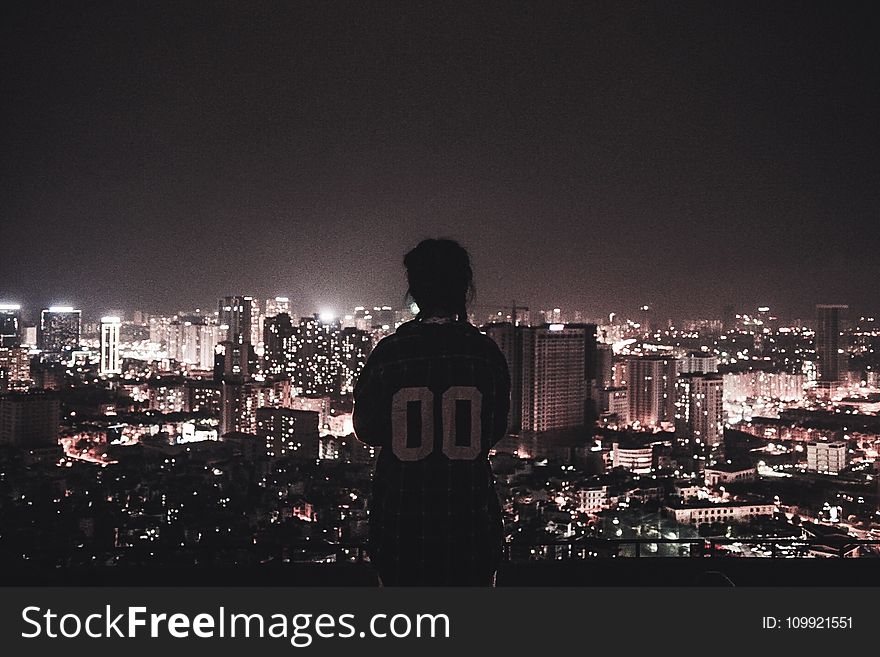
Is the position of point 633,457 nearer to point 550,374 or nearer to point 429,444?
point 550,374

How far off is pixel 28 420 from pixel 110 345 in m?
8.66

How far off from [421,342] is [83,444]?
10.4 metres

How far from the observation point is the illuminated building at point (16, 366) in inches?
510

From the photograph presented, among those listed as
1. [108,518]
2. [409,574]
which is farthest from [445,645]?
[108,518]

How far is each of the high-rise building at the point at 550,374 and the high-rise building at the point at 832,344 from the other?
3996 millimetres

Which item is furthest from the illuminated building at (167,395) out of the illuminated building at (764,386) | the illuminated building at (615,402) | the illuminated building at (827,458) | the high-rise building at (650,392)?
the illuminated building at (827,458)

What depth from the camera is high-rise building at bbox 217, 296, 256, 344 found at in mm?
18781

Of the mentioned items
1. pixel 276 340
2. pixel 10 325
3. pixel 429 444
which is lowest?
pixel 276 340

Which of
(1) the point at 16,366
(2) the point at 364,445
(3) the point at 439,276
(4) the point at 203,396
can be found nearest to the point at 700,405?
(4) the point at 203,396

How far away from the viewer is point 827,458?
9188 mm

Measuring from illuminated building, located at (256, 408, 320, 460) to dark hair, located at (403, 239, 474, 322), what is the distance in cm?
893

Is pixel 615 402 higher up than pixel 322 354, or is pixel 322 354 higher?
pixel 322 354

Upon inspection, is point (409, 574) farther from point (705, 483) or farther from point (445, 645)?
point (705, 483)

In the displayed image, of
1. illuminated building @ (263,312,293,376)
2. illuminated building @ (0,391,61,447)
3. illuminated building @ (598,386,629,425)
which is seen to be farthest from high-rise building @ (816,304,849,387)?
illuminated building @ (0,391,61,447)
